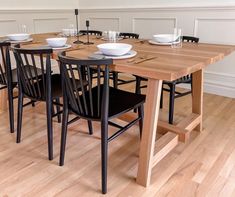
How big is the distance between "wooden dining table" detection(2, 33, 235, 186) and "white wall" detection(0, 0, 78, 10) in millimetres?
1840

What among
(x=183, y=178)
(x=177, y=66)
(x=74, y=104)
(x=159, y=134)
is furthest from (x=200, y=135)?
(x=74, y=104)

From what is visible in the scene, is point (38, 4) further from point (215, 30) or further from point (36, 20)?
point (215, 30)

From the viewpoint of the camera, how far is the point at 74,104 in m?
1.55

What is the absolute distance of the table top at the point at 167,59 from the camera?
4.24ft

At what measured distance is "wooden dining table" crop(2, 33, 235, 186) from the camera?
52.7 inches

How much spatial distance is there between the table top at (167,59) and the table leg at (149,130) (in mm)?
89

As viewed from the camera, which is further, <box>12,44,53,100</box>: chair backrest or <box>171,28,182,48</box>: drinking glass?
<box>171,28,182,48</box>: drinking glass

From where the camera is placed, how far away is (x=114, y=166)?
176cm

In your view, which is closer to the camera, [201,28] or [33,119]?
[33,119]

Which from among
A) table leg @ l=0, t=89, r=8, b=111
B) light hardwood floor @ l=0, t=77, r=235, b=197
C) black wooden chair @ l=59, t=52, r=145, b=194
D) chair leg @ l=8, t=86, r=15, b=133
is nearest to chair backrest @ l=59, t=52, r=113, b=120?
black wooden chair @ l=59, t=52, r=145, b=194

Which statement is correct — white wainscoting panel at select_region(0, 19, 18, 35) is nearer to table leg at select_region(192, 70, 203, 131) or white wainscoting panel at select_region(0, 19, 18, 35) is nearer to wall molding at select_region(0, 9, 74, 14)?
wall molding at select_region(0, 9, 74, 14)

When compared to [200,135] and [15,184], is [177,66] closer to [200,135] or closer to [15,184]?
[200,135]

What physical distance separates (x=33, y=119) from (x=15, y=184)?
39.1 inches

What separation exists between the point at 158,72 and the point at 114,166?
0.82 meters
